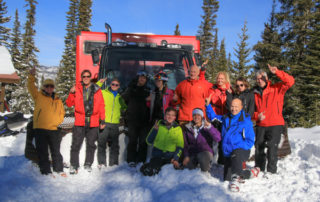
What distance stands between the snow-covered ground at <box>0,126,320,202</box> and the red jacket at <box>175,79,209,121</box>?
1101mm

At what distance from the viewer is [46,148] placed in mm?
4621

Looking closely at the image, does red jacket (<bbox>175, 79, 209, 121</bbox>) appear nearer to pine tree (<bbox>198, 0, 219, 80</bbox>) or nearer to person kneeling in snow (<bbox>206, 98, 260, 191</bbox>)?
person kneeling in snow (<bbox>206, 98, 260, 191</bbox>)

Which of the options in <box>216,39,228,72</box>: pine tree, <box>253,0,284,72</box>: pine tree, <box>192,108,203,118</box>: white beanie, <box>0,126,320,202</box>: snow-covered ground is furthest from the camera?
<box>216,39,228,72</box>: pine tree

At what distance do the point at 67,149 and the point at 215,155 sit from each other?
300cm

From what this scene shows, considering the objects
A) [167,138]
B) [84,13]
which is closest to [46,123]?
[167,138]

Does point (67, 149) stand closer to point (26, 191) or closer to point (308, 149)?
point (26, 191)

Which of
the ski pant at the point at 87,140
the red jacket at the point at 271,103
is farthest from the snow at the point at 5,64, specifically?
the red jacket at the point at 271,103

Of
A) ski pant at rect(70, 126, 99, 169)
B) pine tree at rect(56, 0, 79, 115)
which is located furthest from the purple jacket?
pine tree at rect(56, 0, 79, 115)

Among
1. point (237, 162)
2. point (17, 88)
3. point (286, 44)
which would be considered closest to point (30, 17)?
point (17, 88)

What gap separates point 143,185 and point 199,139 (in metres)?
1.33

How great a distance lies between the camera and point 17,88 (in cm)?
3025

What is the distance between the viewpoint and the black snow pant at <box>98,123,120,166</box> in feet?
16.5

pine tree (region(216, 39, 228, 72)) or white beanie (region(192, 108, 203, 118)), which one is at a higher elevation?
pine tree (region(216, 39, 228, 72))

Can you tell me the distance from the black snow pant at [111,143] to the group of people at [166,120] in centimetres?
2
